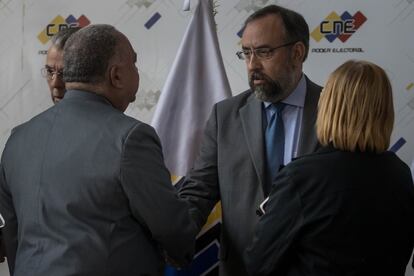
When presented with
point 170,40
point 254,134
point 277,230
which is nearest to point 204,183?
point 254,134

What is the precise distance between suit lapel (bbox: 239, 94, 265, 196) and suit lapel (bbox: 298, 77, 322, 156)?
122 mm

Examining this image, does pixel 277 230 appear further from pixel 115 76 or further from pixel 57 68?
pixel 57 68

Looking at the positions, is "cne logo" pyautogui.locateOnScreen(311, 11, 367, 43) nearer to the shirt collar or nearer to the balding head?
the shirt collar

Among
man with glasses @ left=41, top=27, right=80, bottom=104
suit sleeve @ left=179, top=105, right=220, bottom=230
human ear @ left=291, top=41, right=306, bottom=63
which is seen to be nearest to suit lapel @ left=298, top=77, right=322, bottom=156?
human ear @ left=291, top=41, right=306, bottom=63

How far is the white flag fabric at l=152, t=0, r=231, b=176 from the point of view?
1811 millimetres

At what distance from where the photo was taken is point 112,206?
3.95 ft

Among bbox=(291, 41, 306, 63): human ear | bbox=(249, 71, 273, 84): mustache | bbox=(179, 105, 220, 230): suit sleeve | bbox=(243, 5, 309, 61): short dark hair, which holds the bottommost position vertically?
bbox=(179, 105, 220, 230): suit sleeve

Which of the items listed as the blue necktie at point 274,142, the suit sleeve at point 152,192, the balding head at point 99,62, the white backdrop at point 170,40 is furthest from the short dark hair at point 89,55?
the white backdrop at point 170,40

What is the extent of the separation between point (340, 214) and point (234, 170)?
1.68 ft

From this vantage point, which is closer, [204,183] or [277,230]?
[277,230]

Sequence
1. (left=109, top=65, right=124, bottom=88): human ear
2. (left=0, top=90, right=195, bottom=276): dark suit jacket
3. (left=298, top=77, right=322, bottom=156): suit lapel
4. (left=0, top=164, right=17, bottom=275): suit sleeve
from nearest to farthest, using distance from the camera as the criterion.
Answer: (left=0, top=90, right=195, bottom=276): dark suit jacket → (left=109, top=65, right=124, bottom=88): human ear → (left=0, top=164, right=17, bottom=275): suit sleeve → (left=298, top=77, right=322, bottom=156): suit lapel

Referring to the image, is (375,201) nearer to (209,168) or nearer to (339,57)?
(209,168)

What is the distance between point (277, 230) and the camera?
1.26m

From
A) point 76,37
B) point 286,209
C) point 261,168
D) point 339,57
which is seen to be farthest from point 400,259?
point 339,57
